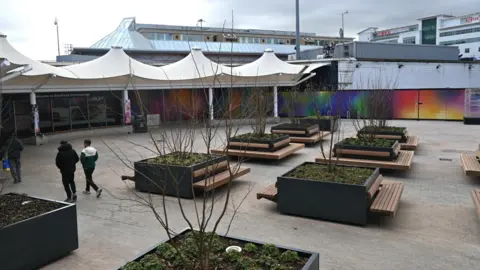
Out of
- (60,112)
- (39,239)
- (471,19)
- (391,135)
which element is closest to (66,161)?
(39,239)

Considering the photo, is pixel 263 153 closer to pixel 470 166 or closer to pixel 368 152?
pixel 368 152

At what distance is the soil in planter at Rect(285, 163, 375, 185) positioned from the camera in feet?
23.4

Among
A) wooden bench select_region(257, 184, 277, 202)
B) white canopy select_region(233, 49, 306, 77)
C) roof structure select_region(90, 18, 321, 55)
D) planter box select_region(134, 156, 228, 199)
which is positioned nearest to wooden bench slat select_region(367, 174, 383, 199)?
wooden bench select_region(257, 184, 277, 202)

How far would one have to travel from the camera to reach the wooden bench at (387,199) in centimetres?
643

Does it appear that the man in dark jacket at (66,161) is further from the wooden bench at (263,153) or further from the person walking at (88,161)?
the wooden bench at (263,153)

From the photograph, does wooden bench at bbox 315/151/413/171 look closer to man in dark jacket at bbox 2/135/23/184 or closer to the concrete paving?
the concrete paving

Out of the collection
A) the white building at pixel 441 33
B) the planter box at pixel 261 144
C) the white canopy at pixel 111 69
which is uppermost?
the white building at pixel 441 33

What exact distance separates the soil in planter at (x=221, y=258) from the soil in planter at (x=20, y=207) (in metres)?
2.18

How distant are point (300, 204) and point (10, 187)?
7.28 metres

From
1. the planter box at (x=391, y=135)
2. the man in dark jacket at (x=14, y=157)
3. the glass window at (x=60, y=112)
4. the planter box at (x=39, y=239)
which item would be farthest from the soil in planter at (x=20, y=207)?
the glass window at (x=60, y=112)

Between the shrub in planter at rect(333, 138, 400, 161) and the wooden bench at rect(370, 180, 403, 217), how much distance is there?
2285 mm

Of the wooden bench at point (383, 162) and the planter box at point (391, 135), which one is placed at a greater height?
the planter box at point (391, 135)

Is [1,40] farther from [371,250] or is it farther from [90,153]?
[371,250]

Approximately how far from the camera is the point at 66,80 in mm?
18484
